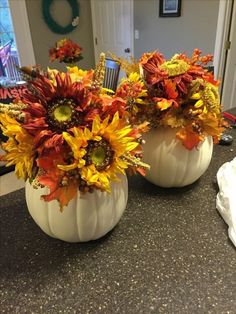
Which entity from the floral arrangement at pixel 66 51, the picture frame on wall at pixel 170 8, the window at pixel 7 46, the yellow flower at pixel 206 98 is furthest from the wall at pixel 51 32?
the yellow flower at pixel 206 98

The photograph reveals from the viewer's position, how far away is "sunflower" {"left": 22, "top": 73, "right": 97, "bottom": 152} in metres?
0.46

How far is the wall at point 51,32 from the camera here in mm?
3208

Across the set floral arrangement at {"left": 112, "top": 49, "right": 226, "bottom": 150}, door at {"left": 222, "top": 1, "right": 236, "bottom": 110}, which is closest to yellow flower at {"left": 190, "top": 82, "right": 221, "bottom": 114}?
floral arrangement at {"left": 112, "top": 49, "right": 226, "bottom": 150}

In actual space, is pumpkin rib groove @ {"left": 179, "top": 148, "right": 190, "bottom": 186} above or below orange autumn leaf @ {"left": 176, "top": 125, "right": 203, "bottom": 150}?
below

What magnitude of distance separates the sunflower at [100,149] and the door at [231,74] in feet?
8.33

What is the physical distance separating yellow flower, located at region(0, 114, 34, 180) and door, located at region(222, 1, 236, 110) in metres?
2.64

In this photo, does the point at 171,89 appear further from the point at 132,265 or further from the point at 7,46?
the point at 7,46

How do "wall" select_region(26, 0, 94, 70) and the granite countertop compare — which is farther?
"wall" select_region(26, 0, 94, 70)

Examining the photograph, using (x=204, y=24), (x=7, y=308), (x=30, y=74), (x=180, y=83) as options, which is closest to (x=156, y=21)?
(x=204, y=24)

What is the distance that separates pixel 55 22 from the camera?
3.36 meters

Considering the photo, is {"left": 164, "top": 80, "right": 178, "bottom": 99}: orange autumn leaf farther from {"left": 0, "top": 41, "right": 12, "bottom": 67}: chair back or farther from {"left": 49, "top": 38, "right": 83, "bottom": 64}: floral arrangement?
{"left": 0, "top": 41, "right": 12, "bottom": 67}: chair back

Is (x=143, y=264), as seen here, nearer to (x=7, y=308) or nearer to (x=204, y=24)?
(x=7, y=308)

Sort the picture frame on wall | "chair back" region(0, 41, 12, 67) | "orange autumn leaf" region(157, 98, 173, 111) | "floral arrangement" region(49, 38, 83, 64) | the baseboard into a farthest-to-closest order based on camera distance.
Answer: "chair back" region(0, 41, 12, 67) < the picture frame on wall < "floral arrangement" region(49, 38, 83, 64) < the baseboard < "orange autumn leaf" region(157, 98, 173, 111)

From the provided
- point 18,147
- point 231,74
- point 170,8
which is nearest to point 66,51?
point 170,8
